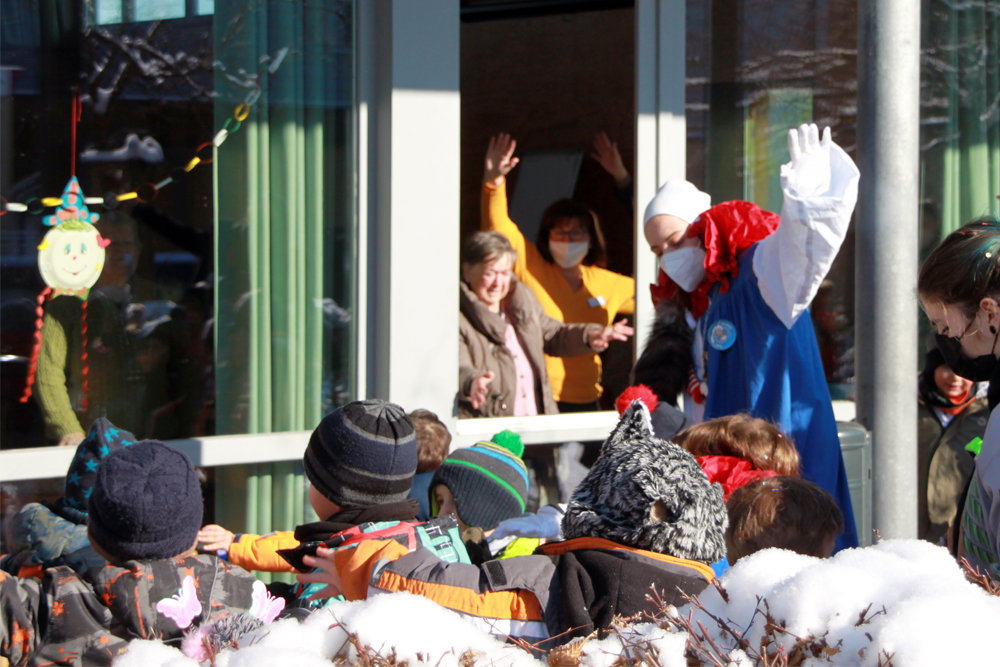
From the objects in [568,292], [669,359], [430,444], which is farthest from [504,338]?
[430,444]

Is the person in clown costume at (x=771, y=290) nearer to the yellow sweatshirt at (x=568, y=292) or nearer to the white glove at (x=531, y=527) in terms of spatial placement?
the white glove at (x=531, y=527)

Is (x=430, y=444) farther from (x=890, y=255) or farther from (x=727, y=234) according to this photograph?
(x=890, y=255)

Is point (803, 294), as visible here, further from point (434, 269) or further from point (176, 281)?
point (176, 281)

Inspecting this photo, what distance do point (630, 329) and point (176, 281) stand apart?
1.79m

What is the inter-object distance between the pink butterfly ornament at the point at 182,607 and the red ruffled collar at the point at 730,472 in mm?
1058

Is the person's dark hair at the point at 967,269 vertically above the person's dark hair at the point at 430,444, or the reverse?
the person's dark hair at the point at 967,269

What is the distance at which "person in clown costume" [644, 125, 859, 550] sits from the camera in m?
2.33

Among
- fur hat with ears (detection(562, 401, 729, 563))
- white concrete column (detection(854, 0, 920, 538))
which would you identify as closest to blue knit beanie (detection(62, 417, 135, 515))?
fur hat with ears (detection(562, 401, 729, 563))

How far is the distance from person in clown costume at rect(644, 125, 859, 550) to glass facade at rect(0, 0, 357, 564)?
1335mm

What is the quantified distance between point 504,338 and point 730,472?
192cm

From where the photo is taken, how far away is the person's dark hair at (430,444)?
265 centimetres

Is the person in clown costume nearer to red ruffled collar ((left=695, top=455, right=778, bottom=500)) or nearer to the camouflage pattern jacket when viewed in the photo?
red ruffled collar ((left=695, top=455, right=778, bottom=500))

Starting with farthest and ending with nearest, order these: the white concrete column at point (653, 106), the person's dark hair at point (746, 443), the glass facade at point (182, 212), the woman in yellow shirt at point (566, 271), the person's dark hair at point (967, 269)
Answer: the woman in yellow shirt at point (566, 271) < the white concrete column at point (653, 106) < the glass facade at point (182, 212) < the person's dark hair at point (746, 443) < the person's dark hair at point (967, 269)

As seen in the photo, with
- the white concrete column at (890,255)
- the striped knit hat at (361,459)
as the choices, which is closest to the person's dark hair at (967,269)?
the white concrete column at (890,255)
